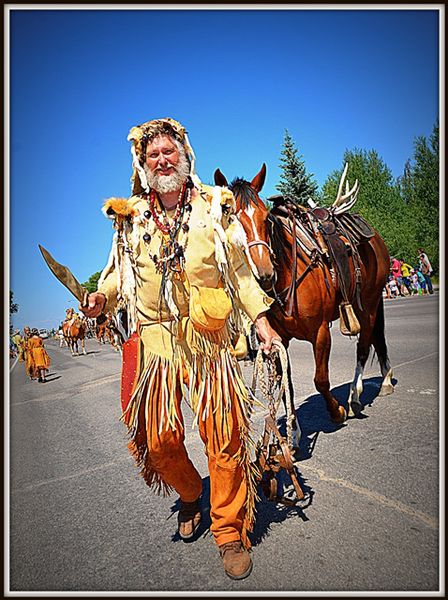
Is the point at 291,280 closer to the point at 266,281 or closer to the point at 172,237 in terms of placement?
the point at 266,281

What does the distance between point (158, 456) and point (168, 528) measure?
64 centimetres

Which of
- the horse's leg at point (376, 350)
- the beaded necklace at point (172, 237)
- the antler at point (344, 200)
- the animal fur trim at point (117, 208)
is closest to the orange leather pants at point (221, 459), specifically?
the beaded necklace at point (172, 237)

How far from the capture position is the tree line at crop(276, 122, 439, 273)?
69.6ft

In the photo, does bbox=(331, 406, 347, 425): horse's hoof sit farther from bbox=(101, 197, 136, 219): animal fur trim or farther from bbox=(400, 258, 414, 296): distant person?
bbox=(400, 258, 414, 296): distant person

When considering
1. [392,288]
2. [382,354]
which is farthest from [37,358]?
[392,288]

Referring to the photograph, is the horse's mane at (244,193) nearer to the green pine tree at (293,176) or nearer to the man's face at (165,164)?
the man's face at (165,164)

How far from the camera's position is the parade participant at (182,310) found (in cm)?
259

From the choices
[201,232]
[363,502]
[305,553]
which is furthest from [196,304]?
[363,502]

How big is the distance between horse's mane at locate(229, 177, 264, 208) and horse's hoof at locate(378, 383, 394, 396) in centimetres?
279

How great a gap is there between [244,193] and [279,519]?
2.52 metres

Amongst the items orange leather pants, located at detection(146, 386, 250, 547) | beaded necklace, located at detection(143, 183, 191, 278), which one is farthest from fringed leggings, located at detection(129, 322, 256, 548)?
beaded necklace, located at detection(143, 183, 191, 278)

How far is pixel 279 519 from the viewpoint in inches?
115

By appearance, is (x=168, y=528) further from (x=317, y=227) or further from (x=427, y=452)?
(x=317, y=227)

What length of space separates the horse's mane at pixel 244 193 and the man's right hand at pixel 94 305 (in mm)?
1628
